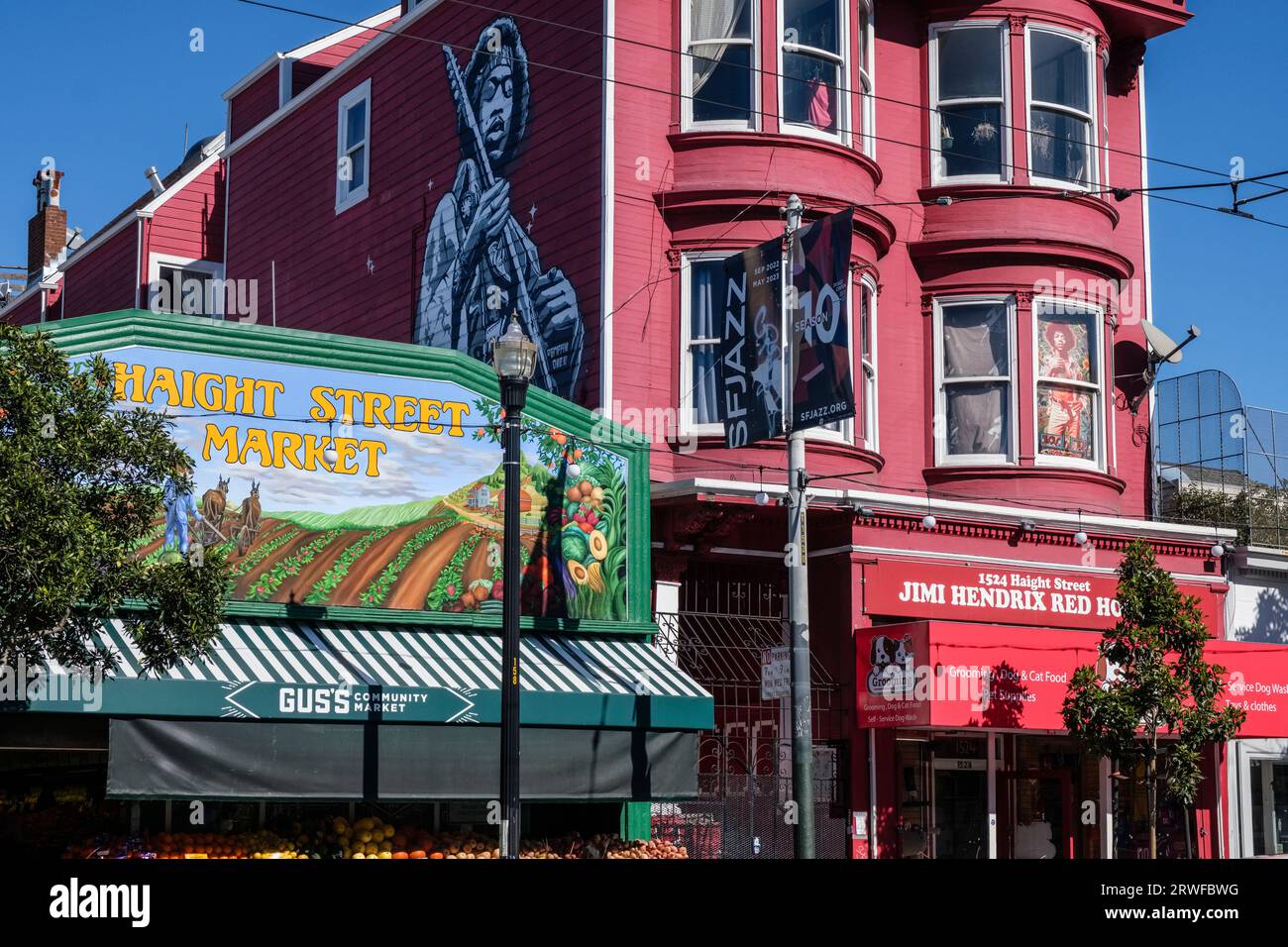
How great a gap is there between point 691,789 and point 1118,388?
36.0 feet

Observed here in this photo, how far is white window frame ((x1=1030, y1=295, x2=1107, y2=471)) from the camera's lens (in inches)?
908

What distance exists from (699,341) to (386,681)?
23.3 feet

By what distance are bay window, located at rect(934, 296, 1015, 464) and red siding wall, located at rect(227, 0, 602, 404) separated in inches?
214

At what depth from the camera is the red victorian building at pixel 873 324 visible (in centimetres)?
2103

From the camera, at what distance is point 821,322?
1797 cm

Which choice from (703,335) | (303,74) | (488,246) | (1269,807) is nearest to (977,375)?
(703,335)

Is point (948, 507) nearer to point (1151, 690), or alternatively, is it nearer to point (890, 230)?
point (1151, 690)

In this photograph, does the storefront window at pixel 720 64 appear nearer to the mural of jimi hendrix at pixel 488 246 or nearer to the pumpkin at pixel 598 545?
the mural of jimi hendrix at pixel 488 246

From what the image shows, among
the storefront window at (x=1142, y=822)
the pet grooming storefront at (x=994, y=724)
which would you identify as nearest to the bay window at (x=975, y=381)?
the pet grooming storefront at (x=994, y=724)

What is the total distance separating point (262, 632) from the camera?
16766 mm

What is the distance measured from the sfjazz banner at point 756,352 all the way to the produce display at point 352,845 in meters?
5.00

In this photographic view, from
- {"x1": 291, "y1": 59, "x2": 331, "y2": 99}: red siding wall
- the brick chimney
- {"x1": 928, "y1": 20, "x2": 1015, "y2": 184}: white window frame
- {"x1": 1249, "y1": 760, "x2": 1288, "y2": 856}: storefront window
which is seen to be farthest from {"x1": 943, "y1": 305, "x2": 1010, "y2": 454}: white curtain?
the brick chimney
